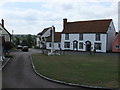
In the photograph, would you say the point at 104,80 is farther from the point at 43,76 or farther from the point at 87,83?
the point at 43,76

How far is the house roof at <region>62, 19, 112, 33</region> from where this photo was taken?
49.2 meters

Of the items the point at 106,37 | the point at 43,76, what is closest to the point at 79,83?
the point at 43,76

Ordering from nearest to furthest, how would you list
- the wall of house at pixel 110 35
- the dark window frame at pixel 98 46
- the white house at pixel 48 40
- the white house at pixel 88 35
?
the white house at pixel 88 35, the dark window frame at pixel 98 46, the wall of house at pixel 110 35, the white house at pixel 48 40

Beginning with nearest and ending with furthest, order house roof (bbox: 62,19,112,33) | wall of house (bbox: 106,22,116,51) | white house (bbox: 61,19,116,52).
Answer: white house (bbox: 61,19,116,52), wall of house (bbox: 106,22,116,51), house roof (bbox: 62,19,112,33)

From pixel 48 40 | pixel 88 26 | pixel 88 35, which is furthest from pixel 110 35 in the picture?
pixel 48 40

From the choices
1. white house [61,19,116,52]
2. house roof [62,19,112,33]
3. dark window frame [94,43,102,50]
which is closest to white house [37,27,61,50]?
white house [61,19,116,52]

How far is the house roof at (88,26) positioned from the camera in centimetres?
4924

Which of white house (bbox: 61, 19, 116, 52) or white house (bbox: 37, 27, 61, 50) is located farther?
white house (bbox: 37, 27, 61, 50)

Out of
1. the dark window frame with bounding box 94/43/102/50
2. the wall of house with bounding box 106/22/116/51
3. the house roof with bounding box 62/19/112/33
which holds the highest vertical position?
the house roof with bounding box 62/19/112/33

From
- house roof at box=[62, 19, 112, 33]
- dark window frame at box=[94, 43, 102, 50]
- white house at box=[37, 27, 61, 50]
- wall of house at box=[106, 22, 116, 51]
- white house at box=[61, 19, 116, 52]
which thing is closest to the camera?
Result: white house at box=[61, 19, 116, 52]

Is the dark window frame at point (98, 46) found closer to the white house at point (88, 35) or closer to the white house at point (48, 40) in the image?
the white house at point (88, 35)

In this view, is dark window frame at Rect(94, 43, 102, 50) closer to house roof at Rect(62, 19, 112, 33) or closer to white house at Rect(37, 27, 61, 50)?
house roof at Rect(62, 19, 112, 33)

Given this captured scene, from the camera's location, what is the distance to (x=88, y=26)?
52.7 metres

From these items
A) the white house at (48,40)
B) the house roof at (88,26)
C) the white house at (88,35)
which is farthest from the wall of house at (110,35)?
the white house at (48,40)
